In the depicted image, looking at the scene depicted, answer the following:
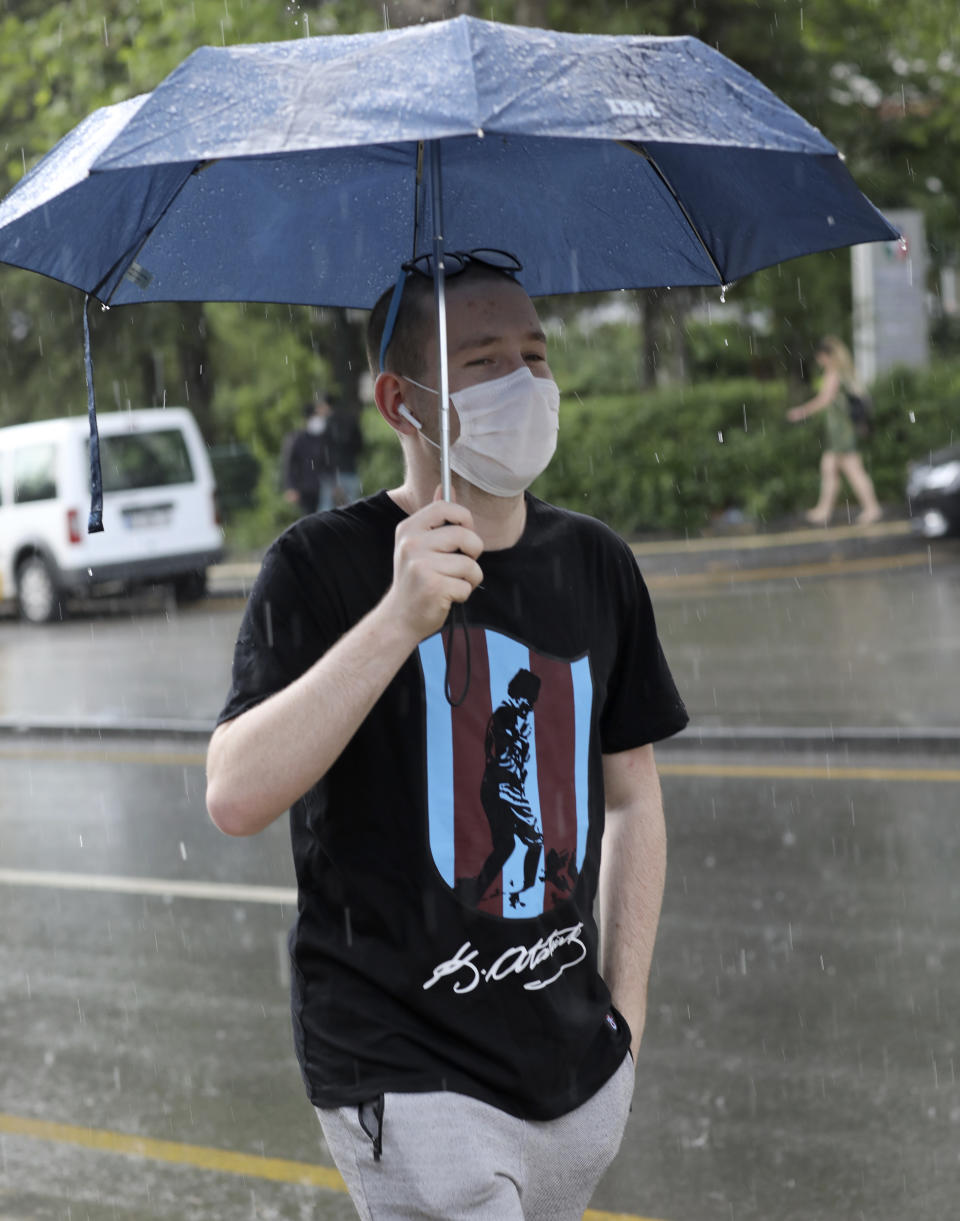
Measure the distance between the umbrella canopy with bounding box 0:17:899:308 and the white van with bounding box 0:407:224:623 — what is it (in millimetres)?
15446

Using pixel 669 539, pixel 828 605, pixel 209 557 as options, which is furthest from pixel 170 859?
pixel 669 539

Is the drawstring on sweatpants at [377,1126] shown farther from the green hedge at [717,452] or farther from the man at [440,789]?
the green hedge at [717,452]

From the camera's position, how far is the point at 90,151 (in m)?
2.36

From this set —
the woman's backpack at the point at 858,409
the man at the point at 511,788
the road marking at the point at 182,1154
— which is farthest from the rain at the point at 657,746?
the woman's backpack at the point at 858,409

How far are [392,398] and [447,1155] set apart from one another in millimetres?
1014

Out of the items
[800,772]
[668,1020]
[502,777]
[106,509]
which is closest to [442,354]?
[502,777]

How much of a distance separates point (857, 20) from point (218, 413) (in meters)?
14.8

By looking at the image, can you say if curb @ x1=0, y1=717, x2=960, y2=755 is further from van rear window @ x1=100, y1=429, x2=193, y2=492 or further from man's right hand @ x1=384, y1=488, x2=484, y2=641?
van rear window @ x1=100, y1=429, x2=193, y2=492

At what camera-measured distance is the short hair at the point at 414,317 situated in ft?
8.05

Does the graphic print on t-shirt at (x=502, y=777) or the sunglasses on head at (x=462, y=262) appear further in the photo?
the sunglasses on head at (x=462, y=262)

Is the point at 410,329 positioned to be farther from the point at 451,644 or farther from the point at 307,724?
the point at 307,724

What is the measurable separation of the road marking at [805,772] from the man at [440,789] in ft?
21.2

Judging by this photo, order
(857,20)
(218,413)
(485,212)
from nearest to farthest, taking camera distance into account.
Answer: (485,212) → (857,20) → (218,413)

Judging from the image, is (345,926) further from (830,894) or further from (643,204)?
(830,894)
